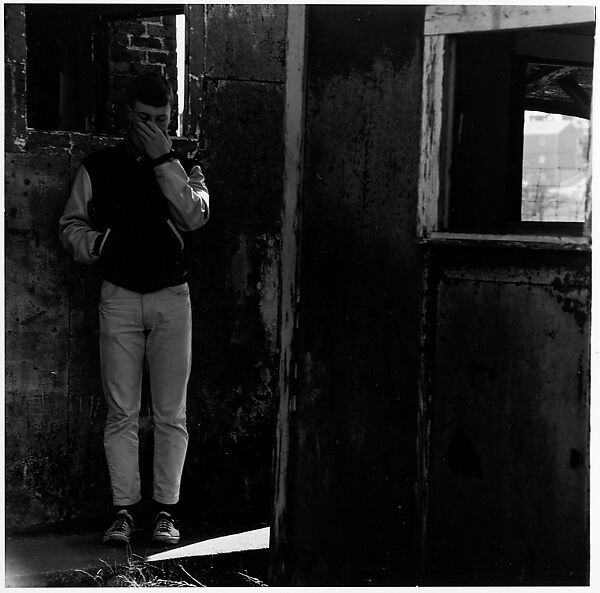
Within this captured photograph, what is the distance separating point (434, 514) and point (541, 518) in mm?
403

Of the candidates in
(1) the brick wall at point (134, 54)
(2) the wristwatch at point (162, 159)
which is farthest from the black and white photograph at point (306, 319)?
(1) the brick wall at point (134, 54)

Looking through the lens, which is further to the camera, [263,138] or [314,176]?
[263,138]

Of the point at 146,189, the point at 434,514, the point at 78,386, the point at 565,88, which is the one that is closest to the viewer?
the point at 434,514

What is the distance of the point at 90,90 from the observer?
536 centimetres

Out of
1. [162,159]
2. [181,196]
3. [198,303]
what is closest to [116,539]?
[198,303]

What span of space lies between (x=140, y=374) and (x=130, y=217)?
0.72 meters

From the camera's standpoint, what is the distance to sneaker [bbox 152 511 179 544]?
4301 mm

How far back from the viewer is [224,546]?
442cm

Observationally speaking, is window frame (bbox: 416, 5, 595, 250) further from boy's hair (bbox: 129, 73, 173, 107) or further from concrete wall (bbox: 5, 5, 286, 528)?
concrete wall (bbox: 5, 5, 286, 528)

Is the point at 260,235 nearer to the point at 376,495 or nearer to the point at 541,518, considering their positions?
the point at 376,495

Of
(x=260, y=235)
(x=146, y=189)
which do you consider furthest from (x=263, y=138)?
(x=146, y=189)

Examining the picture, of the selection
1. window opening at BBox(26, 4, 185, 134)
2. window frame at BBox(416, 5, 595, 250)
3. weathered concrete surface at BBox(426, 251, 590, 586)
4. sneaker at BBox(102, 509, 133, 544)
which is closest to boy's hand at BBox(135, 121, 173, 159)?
window opening at BBox(26, 4, 185, 134)

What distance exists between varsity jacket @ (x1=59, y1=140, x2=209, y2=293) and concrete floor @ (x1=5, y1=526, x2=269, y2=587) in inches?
46.2

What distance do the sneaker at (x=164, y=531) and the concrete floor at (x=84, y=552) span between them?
0.11 ft
